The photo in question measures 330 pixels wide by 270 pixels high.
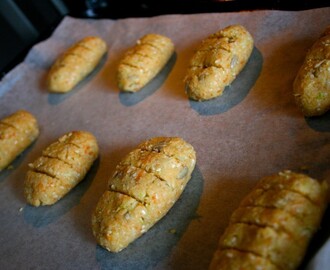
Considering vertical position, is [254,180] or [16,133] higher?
[16,133]

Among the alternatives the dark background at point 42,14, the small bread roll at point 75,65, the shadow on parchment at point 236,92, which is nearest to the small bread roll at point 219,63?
the shadow on parchment at point 236,92

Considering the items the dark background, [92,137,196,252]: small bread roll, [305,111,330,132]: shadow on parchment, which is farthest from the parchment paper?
the dark background

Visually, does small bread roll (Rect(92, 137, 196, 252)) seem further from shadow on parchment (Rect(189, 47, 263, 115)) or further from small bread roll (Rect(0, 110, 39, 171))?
small bread roll (Rect(0, 110, 39, 171))

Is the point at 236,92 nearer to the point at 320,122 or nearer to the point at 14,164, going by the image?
the point at 320,122

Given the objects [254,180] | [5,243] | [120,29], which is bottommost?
[254,180]

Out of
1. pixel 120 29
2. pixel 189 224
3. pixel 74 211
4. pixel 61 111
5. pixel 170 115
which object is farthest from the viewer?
pixel 120 29

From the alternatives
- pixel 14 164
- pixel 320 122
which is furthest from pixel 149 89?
pixel 320 122

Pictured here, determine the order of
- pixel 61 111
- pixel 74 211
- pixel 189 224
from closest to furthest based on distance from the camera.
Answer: pixel 189 224 < pixel 74 211 < pixel 61 111

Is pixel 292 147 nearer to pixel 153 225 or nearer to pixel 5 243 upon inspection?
pixel 153 225

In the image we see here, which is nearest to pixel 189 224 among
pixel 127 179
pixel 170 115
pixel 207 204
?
pixel 207 204
